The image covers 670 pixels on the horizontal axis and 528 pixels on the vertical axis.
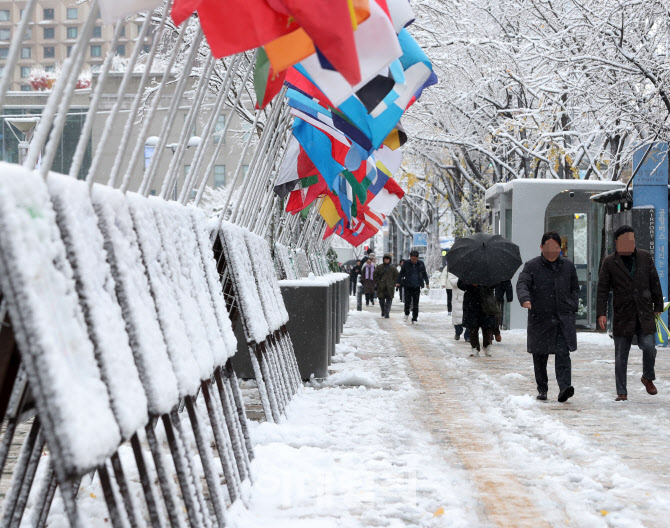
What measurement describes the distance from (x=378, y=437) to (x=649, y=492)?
224cm

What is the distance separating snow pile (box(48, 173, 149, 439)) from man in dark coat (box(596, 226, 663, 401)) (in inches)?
280

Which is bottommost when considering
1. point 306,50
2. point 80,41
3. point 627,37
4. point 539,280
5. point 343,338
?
point 343,338

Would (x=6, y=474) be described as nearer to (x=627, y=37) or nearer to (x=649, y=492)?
(x=649, y=492)

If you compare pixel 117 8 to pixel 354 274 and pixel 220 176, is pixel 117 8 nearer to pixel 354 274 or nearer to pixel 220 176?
pixel 354 274

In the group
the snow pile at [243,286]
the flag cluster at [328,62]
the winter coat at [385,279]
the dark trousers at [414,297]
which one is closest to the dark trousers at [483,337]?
the flag cluster at [328,62]

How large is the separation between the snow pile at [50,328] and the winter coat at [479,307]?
39.9ft

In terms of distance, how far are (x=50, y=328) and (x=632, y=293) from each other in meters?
8.05

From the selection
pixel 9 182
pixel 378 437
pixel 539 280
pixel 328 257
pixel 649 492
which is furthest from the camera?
pixel 328 257

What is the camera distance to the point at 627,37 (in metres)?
→ 17.2

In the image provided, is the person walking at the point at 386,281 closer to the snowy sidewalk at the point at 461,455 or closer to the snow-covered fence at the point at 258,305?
the snowy sidewalk at the point at 461,455

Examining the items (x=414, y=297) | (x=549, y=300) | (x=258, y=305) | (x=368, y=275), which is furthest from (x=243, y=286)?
(x=368, y=275)

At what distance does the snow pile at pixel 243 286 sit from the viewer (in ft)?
22.9

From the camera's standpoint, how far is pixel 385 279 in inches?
1065

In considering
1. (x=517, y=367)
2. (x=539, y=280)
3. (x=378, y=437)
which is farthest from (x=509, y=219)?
(x=378, y=437)
